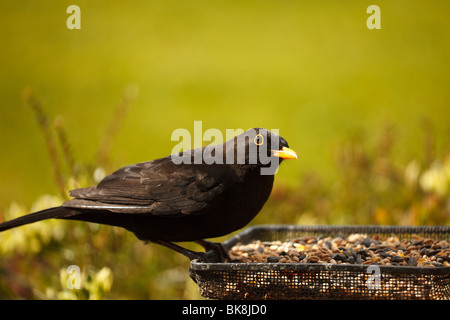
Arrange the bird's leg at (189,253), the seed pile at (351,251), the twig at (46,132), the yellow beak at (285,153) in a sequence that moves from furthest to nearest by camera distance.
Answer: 1. the twig at (46,132)
2. the bird's leg at (189,253)
3. the yellow beak at (285,153)
4. the seed pile at (351,251)

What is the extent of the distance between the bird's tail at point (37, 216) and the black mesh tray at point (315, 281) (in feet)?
2.88

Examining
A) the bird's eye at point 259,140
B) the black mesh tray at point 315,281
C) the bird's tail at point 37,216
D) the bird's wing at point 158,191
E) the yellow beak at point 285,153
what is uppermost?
the bird's eye at point 259,140

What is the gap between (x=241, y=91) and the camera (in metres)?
9.55

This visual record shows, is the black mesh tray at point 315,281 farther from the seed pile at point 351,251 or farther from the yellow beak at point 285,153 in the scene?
the yellow beak at point 285,153

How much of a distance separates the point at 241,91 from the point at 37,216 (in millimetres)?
6618

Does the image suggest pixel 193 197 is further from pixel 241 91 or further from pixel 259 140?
pixel 241 91

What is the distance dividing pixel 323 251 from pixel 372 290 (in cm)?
47

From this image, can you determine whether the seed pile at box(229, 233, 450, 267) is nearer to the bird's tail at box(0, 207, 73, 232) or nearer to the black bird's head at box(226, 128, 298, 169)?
the black bird's head at box(226, 128, 298, 169)

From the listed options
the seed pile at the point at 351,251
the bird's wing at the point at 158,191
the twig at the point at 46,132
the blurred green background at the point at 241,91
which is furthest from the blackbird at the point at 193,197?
the blurred green background at the point at 241,91

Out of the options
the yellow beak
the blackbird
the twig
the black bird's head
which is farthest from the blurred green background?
the yellow beak

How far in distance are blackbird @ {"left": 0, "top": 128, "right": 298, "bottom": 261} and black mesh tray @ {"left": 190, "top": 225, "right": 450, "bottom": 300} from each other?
0.36 m

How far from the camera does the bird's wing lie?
316 cm

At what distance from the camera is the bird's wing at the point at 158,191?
124 inches

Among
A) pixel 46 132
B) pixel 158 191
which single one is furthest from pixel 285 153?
pixel 46 132
